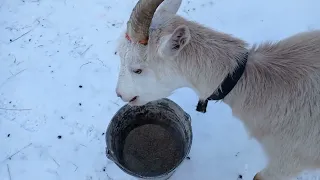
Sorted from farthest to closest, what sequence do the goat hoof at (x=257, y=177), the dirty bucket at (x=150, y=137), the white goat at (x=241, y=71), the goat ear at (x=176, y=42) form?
the dirty bucket at (x=150, y=137), the goat hoof at (x=257, y=177), the white goat at (x=241, y=71), the goat ear at (x=176, y=42)

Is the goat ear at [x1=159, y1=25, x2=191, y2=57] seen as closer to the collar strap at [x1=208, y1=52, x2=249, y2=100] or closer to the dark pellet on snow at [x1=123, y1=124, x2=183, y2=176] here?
the collar strap at [x1=208, y1=52, x2=249, y2=100]

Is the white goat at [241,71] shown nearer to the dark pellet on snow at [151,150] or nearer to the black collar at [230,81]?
the black collar at [230,81]

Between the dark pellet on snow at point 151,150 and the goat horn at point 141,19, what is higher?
the goat horn at point 141,19

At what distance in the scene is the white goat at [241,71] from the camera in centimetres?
243

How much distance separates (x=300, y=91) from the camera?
8.07ft

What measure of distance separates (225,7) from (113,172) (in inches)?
91.8

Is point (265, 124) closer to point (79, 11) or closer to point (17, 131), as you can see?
point (17, 131)

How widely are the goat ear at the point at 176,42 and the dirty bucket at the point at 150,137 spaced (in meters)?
1.07

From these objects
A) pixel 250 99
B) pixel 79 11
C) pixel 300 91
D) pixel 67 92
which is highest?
pixel 300 91

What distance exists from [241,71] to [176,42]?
0.48m

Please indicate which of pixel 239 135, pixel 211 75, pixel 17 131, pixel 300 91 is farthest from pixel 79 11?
pixel 300 91

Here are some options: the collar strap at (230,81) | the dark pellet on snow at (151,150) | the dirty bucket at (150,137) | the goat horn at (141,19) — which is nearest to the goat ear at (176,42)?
the goat horn at (141,19)

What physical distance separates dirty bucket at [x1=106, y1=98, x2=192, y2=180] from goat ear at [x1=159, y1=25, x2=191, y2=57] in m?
1.07

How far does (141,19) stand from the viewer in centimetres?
231
